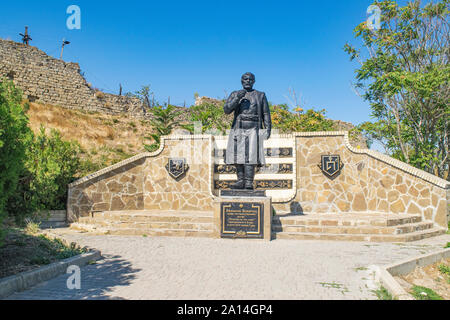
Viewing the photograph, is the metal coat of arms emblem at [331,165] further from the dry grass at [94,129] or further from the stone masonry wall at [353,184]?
the dry grass at [94,129]

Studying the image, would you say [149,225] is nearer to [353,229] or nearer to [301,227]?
[301,227]

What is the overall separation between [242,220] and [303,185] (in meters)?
3.81

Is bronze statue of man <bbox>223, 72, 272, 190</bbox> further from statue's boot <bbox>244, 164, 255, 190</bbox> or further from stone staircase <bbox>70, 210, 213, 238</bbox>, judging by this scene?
stone staircase <bbox>70, 210, 213, 238</bbox>

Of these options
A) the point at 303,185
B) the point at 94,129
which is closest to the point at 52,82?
the point at 94,129

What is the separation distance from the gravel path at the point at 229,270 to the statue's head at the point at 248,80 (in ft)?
12.3

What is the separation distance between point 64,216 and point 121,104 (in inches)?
741

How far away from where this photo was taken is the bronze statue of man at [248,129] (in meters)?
7.61

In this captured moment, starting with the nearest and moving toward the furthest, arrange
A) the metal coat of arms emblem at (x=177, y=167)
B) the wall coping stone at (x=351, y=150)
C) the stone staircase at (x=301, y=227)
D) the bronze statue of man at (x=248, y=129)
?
1. the stone staircase at (x=301, y=227)
2. the bronze statue of man at (x=248, y=129)
3. the wall coping stone at (x=351, y=150)
4. the metal coat of arms emblem at (x=177, y=167)

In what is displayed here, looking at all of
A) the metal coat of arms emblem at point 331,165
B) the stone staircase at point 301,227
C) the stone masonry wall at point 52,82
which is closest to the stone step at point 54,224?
the stone staircase at point 301,227

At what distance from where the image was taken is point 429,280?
4.73 m

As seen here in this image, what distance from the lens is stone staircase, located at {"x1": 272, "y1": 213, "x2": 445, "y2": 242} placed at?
23.9 feet

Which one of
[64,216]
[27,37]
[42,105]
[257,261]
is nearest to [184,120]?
[42,105]
